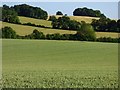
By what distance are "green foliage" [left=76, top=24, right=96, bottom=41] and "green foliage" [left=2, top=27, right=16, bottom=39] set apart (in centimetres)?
1625

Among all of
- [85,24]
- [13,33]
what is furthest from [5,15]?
[85,24]

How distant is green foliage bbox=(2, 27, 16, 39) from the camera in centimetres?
7256

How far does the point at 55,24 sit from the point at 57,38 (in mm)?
8660

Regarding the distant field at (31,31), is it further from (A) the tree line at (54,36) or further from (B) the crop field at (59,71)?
(B) the crop field at (59,71)

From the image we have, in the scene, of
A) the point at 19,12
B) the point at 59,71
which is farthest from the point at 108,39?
the point at 59,71

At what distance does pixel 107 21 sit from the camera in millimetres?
85875

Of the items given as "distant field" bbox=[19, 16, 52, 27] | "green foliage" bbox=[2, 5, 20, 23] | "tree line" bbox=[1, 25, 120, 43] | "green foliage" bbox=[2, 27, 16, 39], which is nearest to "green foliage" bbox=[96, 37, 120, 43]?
"tree line" bbox=[1, 25, 120, 43]

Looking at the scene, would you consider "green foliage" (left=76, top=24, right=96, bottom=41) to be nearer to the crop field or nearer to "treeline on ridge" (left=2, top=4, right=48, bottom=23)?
"treeline on ridge" (left=2, top=4, right=48, bottom=23)

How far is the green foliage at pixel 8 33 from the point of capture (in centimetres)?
7256

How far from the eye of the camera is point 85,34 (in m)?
87.7

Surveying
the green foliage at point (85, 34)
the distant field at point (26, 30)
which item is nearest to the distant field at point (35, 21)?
the distant field at point (26, 30)

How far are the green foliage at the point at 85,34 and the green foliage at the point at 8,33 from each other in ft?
53.3

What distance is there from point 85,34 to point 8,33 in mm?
23834

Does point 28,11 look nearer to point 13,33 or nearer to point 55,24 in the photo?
point 55,24
